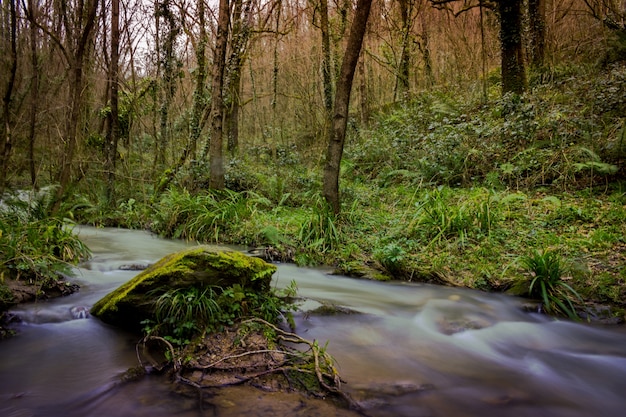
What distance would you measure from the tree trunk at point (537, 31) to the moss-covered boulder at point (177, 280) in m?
12.3

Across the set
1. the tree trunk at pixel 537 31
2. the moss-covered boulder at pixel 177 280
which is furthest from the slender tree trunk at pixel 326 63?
the moss-covered boulder at pixel 177 280

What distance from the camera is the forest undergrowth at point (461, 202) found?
5.54 meters

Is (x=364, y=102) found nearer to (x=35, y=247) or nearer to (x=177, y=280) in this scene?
(x=35, y=247)

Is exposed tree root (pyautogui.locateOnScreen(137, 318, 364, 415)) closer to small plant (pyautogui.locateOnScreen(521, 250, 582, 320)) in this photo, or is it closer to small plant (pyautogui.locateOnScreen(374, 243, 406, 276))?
small plant (pyautogui.locateOnScreen(374, 243, 406, 276))

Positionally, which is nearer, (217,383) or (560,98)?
(217,383)

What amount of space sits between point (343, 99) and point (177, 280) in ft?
15.7

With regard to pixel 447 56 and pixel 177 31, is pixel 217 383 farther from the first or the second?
pixel 447 56

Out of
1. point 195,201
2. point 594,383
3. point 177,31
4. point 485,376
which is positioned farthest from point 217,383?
point 177,31

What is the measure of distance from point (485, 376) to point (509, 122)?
7.67 m

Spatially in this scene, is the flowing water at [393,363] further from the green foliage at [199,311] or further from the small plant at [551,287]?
the green foliage at [199,311]

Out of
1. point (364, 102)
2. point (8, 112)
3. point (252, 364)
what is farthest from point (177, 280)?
point (364, 102)

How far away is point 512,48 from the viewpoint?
10.8 meters

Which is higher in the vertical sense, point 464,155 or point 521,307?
point 464,155

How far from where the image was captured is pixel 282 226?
26.9 ft
